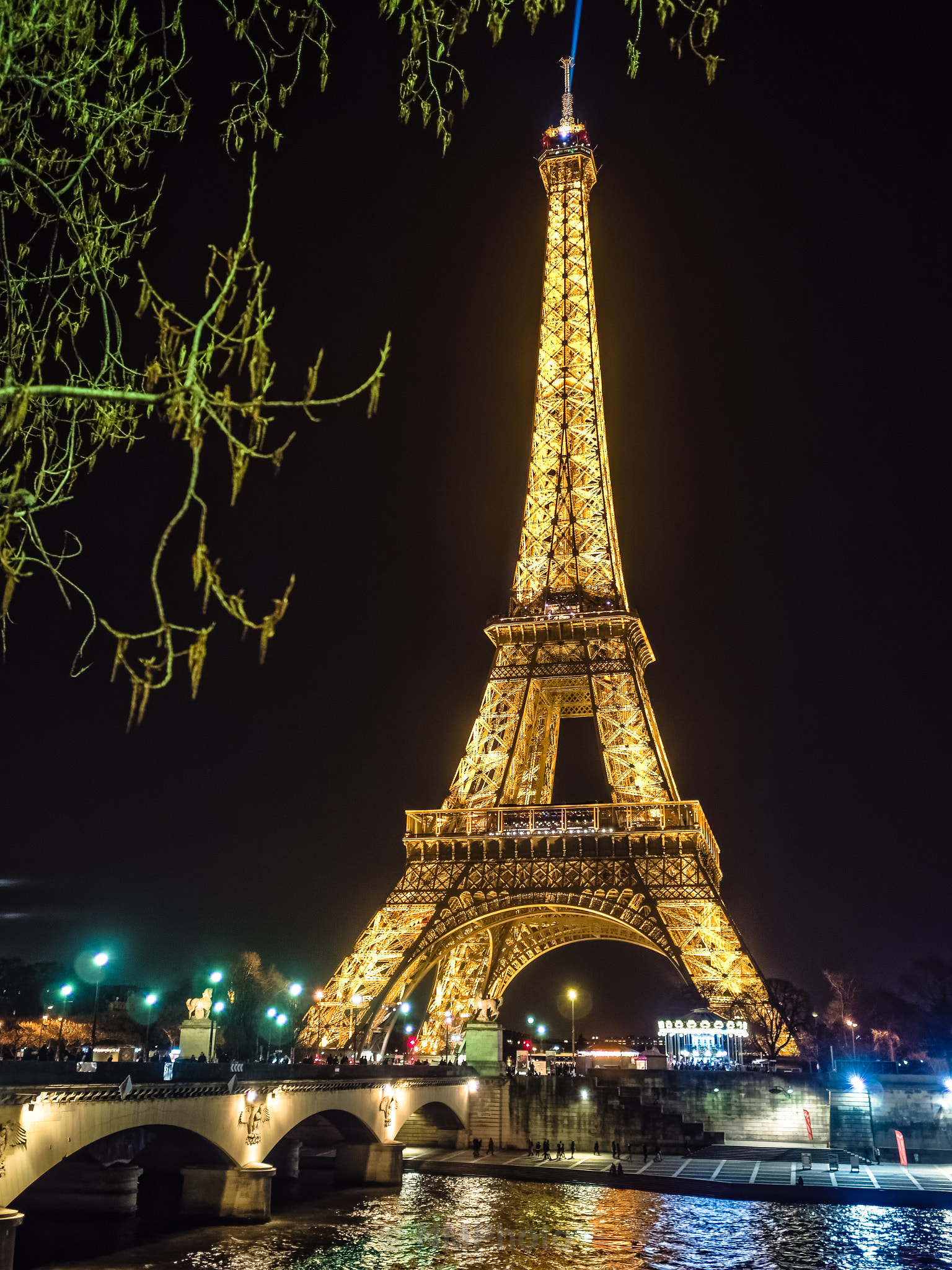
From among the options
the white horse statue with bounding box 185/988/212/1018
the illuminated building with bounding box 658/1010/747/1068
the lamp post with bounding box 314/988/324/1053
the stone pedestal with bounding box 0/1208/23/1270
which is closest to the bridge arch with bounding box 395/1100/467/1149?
the lamp post with bounding box 314/988/324/1053

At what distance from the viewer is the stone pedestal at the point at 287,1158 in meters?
44.2

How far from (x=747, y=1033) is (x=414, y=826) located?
805 inches

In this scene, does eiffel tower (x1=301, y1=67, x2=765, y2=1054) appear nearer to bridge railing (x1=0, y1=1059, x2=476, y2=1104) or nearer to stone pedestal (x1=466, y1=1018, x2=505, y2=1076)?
stone pedestal (x1=466, y1=1018, x2=505, y2=1076)

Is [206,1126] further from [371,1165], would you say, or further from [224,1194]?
[371,1165]

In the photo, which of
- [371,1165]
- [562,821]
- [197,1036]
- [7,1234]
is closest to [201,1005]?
[197,1036]

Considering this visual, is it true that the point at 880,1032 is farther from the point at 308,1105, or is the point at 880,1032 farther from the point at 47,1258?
the point at 47,1258

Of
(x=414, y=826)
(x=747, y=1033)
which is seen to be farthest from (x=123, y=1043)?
(x=747, y=1033)

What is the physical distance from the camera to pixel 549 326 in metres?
71.2

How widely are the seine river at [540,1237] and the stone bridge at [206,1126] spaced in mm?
2260

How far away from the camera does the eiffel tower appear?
169 feet

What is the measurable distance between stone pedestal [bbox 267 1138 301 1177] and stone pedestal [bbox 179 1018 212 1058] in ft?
41.4

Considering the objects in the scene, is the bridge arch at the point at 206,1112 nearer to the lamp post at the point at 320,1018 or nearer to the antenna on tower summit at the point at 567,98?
the lamp post at the point at 320,1018

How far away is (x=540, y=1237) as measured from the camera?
94.5 feet

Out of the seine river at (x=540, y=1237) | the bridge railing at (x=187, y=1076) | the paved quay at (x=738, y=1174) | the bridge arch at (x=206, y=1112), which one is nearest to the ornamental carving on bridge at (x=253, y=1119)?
the bridge arch at (x=206, y=1112)
